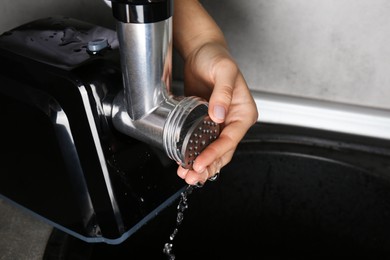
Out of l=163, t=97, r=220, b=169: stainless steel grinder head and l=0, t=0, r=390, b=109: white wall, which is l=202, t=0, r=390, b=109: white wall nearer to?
l=0, t=0, r=390, b=109: white wall

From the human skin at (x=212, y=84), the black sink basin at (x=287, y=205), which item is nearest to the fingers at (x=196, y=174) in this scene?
the human skin at (x=212, y=84)

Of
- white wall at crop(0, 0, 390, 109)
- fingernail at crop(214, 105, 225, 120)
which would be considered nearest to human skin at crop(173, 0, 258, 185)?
fingernail at crop(214, 105, 225, 120)

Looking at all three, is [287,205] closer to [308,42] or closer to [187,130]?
[308,42]

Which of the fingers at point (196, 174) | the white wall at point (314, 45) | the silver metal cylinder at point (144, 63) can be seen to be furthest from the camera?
the white wall at point (314, 45)

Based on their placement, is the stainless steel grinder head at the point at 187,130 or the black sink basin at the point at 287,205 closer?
the stainless steel grinder head at the point at 187,130

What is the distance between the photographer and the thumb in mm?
452

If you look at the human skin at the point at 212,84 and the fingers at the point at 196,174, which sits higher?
the human skin at the point at 212,84

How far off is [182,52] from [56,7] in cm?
31

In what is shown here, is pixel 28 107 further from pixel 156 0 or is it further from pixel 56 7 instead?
pixel 56 7

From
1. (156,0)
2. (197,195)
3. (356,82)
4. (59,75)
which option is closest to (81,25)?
(59,75)

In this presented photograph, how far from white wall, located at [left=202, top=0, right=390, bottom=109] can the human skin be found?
0.41ft

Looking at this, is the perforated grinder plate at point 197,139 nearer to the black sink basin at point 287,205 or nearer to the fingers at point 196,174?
the fingers at point 196,174

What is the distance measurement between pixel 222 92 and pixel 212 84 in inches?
3.7

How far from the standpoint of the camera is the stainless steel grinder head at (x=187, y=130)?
0.43 m
